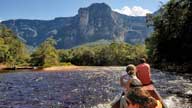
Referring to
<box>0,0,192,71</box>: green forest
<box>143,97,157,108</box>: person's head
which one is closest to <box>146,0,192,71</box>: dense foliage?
<box>0,0,192,71</box>: green forest

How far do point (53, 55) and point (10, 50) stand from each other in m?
13.6

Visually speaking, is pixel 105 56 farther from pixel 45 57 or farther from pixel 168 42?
pixel 168 42

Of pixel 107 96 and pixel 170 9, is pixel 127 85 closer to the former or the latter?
pixel 107 96

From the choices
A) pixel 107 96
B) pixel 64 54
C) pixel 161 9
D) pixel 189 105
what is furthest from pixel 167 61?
pixel 64 54

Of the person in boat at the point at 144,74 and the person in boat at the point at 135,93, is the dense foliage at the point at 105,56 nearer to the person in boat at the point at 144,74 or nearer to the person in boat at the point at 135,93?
the person in boat at the point at 144,74

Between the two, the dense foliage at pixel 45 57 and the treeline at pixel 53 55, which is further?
the dense foliage at pixel 45 57

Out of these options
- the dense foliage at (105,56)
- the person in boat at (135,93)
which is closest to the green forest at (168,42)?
the dense foliage at (105,56)

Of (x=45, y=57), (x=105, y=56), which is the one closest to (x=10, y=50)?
(x=45, y=57)

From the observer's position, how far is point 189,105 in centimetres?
2539

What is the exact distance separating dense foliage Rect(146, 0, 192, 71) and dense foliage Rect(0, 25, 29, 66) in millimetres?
45627

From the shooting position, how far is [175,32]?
7812cm

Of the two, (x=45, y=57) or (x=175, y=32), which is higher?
(x=175, y=32)

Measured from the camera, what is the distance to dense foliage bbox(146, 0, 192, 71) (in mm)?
72375

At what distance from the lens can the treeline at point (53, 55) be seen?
410 feet
